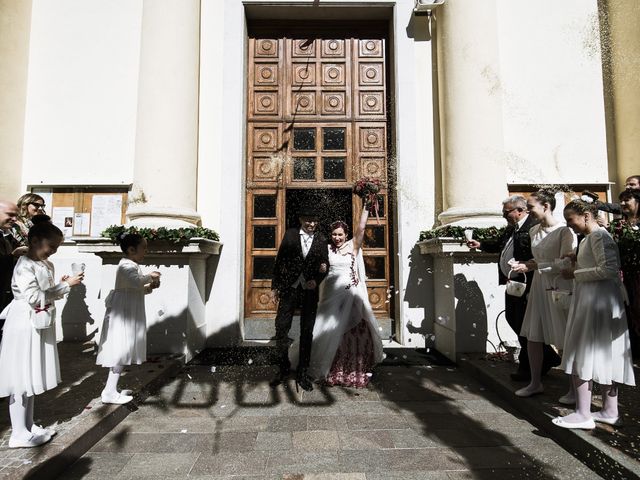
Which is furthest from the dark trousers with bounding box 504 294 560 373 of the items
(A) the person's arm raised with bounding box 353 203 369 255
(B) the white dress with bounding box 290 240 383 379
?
(A) the person's arm raised with bounding box 353 203 369 255

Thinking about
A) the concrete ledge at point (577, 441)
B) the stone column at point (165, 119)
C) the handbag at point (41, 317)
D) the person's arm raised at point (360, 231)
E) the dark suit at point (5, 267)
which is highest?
the stone column at point (165, 119)

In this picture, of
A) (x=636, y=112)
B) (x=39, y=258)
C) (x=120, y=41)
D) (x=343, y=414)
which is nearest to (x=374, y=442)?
(x=343, y=414)

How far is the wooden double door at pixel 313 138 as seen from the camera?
7.88 m

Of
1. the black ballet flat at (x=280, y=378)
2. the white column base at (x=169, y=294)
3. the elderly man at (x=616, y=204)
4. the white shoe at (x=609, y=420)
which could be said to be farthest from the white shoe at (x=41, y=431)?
the elderly man at (x=616, y=204)

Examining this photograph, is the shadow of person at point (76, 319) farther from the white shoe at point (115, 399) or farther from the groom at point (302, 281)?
the groom at point (302, 281)

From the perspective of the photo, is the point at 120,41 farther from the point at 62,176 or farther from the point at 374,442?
the point at 374,442

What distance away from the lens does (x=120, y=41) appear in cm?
772

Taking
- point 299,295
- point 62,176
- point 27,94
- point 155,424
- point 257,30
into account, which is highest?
point 257,30

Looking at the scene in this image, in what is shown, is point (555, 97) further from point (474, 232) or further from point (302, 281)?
point (302, 281)

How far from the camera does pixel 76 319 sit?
23.2 ft

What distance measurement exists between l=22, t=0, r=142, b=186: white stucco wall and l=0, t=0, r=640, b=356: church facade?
0.03 m

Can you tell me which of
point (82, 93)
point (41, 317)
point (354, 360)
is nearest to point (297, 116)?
point (82, 93)

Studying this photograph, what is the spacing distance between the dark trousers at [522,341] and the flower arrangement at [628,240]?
4.88ft

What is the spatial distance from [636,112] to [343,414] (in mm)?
7403
